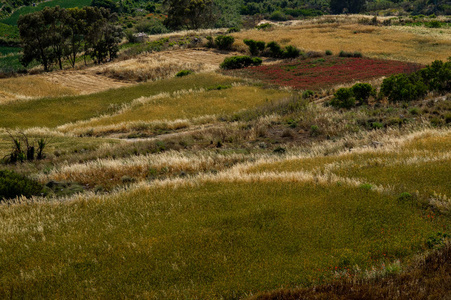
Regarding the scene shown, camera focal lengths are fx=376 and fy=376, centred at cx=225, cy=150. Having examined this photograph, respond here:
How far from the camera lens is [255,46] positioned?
64.6 metres

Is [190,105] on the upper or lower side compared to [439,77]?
lower

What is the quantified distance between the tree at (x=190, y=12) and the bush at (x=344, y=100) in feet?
245

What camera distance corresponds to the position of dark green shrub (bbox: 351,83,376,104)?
29531 millimetres

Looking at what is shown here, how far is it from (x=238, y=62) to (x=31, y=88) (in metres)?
28.7

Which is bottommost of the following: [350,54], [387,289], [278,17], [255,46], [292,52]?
[387,289]

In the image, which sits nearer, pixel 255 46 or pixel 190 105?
pixel 190 105

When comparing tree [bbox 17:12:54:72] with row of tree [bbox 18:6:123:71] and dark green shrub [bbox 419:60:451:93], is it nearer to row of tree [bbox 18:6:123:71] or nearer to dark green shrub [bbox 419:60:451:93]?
row of tree [bbox 18:6:123:71]

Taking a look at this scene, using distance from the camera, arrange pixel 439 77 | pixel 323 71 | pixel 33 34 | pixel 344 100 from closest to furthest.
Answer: pixel 439 77 → pixel 344 100 → pixel 323 71 → pixel 33 34

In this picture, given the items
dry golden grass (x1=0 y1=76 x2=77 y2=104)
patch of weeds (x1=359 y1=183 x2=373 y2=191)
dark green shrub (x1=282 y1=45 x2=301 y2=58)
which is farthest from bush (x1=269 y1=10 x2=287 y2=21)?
patch of weeds (x1=359 y1=183 x2=373 y2=191)

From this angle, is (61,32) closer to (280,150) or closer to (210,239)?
(280,150)

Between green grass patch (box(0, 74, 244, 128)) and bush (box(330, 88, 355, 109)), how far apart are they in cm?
1739

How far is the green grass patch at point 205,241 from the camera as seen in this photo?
6.48 metres

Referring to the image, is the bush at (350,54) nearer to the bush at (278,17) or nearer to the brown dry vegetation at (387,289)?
the brown dry vegetation at (387,289)

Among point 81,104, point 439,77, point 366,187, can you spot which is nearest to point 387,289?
point 366,187
